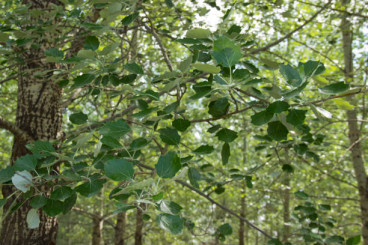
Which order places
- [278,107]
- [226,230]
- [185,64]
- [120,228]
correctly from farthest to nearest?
[120,228] → [226,230] → [185,64] → [278,107]

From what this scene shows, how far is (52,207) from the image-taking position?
107cm

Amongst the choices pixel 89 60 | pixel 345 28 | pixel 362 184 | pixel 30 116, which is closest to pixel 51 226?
Result: pixel 30 116

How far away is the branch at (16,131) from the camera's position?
1993mm

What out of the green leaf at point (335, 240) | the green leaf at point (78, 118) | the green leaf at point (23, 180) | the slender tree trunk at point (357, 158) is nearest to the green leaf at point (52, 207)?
the green leaf at point (23, 180)

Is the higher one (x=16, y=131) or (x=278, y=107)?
(x=278, y=107)

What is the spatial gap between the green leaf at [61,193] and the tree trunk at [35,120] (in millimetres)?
1096

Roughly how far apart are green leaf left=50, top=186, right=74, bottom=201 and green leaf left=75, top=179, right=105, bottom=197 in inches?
1.8

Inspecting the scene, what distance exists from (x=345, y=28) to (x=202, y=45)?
10.8ft

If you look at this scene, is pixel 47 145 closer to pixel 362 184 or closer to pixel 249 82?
pixel 249 82

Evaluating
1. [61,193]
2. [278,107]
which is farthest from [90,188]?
[278,107]

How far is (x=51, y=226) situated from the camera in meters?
2.16

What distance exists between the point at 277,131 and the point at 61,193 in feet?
2.66

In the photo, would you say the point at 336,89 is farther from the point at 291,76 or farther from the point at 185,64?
the point at 185,64

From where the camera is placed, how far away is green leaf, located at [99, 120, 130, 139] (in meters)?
1.04
